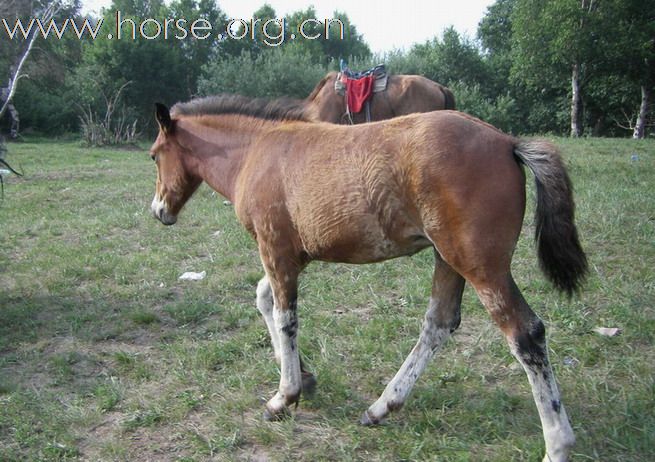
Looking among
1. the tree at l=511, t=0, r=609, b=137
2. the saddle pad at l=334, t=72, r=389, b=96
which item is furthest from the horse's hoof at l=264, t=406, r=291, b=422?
the tree at l=511, t=0, r=609, b=137

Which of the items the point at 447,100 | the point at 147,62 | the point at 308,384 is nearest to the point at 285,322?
the point at 308,384

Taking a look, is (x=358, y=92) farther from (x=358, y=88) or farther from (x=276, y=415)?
(x=276, y=415)

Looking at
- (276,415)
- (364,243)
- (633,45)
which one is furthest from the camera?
(633,45)

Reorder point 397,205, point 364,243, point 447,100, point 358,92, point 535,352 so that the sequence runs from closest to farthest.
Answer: point 535,352 → point 397,205 → point 364,243 → point 358,92 → point 447,100

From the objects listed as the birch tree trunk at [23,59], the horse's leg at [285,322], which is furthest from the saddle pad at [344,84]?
the birch tree trunk at [23,59]

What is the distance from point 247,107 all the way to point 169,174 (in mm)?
761

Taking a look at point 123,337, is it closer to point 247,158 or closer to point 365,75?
point 247,158

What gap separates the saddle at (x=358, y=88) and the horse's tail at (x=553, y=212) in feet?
16.5

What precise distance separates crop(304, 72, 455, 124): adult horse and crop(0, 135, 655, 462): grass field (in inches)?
88.2

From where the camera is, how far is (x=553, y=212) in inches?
98.7

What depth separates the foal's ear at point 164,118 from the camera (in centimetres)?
362

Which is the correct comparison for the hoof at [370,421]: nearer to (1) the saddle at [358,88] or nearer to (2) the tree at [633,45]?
(1) the saddle at [358,88]

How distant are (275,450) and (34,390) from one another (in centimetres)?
183

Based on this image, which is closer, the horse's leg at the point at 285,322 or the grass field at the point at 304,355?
the grass field at the point at 304,355
